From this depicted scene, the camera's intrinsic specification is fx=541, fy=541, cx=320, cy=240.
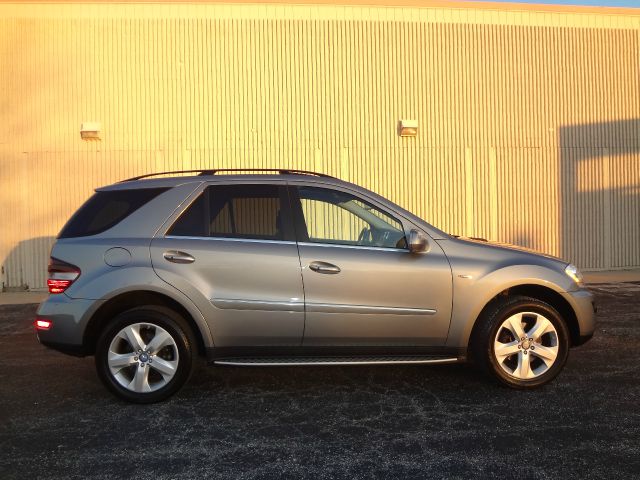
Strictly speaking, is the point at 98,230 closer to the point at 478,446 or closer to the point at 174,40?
the point at 478,446

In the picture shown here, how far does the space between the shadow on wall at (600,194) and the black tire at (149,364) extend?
10.1m

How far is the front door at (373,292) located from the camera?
4156mm

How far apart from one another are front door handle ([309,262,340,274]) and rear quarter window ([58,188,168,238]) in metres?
1.36

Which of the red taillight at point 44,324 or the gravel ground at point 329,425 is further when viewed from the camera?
the red taillight at point 44,324

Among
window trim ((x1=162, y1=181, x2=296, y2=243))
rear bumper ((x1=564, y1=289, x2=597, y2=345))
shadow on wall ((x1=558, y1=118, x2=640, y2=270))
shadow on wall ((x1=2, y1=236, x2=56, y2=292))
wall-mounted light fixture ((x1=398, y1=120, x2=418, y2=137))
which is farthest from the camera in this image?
shadow on wall ((x1=558, y1=118, x2=640, y2=270))

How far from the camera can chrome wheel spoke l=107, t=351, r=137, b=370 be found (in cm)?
409

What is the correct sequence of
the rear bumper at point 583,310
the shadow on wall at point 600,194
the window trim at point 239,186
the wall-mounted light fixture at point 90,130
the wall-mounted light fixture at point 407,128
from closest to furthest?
the window trim at point 239,186
the rear bumper at point 583,310
the wall-mounted light fixture at point 90,130
the wall-mounted light fixture at point 407,128
the shadow on wall at point 600,194


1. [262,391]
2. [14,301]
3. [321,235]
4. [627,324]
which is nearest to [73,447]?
[262,391]

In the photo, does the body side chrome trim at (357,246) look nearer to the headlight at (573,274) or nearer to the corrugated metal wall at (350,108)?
the headlight at (573,274)

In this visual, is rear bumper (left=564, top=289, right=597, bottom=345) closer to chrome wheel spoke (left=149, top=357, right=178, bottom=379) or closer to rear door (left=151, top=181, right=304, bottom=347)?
rear door (left=151, top=181, right=304, bottom=347)

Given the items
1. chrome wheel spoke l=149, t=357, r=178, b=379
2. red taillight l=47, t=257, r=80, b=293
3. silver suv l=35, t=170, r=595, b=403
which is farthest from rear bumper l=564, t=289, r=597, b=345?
red taillight l=47, t=257, r=80, b=293

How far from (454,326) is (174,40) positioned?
29.8 ft

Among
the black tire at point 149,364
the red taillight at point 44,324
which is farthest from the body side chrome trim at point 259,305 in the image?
the red taillight at point 44,324

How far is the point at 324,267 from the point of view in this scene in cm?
417
